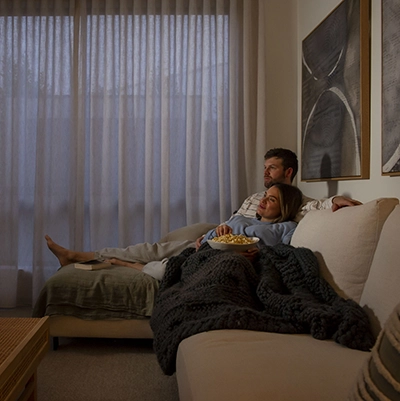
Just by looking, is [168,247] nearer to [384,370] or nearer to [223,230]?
[223,230]

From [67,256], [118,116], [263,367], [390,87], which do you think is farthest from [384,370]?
[118,116]

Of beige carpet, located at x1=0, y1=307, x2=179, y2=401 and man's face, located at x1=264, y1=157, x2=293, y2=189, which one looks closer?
beige carpet, located at x1=0, y1=307, x2=179, y2=401

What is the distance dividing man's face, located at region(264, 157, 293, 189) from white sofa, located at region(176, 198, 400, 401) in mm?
1149

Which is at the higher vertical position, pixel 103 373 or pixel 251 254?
pixel 251 254

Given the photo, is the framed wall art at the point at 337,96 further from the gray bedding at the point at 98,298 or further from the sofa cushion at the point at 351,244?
the gray bedding at the point at 98,298

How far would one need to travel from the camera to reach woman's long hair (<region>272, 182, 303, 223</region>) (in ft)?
9.70

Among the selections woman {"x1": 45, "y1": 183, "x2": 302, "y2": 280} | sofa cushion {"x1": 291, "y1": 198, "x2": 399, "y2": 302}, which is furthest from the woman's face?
sofa cushion {"x1": 291, "y1": 198, "x2": 399, "y2": 302}

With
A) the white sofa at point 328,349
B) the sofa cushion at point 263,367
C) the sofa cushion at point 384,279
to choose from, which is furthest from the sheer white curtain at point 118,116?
the sofa cushion at point 263,367

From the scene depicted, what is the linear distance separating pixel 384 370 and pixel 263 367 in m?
0.69

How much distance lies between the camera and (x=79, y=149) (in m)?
4.09

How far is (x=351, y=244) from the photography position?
190 centimetres

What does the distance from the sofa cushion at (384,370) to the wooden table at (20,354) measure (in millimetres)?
1137

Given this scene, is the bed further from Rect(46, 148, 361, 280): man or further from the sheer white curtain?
the sheer white curtain

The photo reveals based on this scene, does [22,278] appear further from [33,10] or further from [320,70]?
[320,70]
